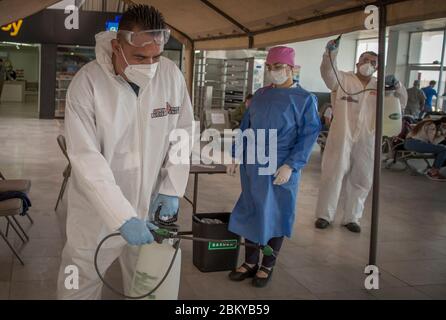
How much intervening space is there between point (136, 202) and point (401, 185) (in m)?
6.40

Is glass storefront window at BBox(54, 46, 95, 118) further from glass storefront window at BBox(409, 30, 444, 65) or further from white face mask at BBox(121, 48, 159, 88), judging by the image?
white face mask at BBox(121, 48, 159, 88)

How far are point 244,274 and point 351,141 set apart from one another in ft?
6.56

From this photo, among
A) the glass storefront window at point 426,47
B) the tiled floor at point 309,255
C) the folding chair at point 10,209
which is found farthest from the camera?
the glass storefront window at point 426,47

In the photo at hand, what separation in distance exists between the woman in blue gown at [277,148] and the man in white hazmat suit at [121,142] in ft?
3.49

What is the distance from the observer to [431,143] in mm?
8625

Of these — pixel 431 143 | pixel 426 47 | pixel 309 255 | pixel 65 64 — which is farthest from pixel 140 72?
pixel 426 47

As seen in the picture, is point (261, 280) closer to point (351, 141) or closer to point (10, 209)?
point (10, 209)

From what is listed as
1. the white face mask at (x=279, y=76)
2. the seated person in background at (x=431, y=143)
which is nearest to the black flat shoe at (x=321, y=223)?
the white face mask at (x=279, y=76)

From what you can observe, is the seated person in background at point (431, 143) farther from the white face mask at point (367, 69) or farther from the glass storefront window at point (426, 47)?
the glass storefront window at point (426, 47)

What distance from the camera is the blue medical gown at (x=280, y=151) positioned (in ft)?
10.6

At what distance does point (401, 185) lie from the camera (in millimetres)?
7750

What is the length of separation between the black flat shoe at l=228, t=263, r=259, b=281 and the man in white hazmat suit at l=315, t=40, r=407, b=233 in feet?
5.28

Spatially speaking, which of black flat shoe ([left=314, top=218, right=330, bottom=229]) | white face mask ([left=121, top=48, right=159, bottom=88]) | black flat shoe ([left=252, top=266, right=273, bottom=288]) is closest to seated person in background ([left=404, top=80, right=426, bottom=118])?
black flat shoe ([left=314, top=218, right=330, bottom=229])

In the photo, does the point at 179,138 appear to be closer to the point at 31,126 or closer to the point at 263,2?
the point at 263,2
